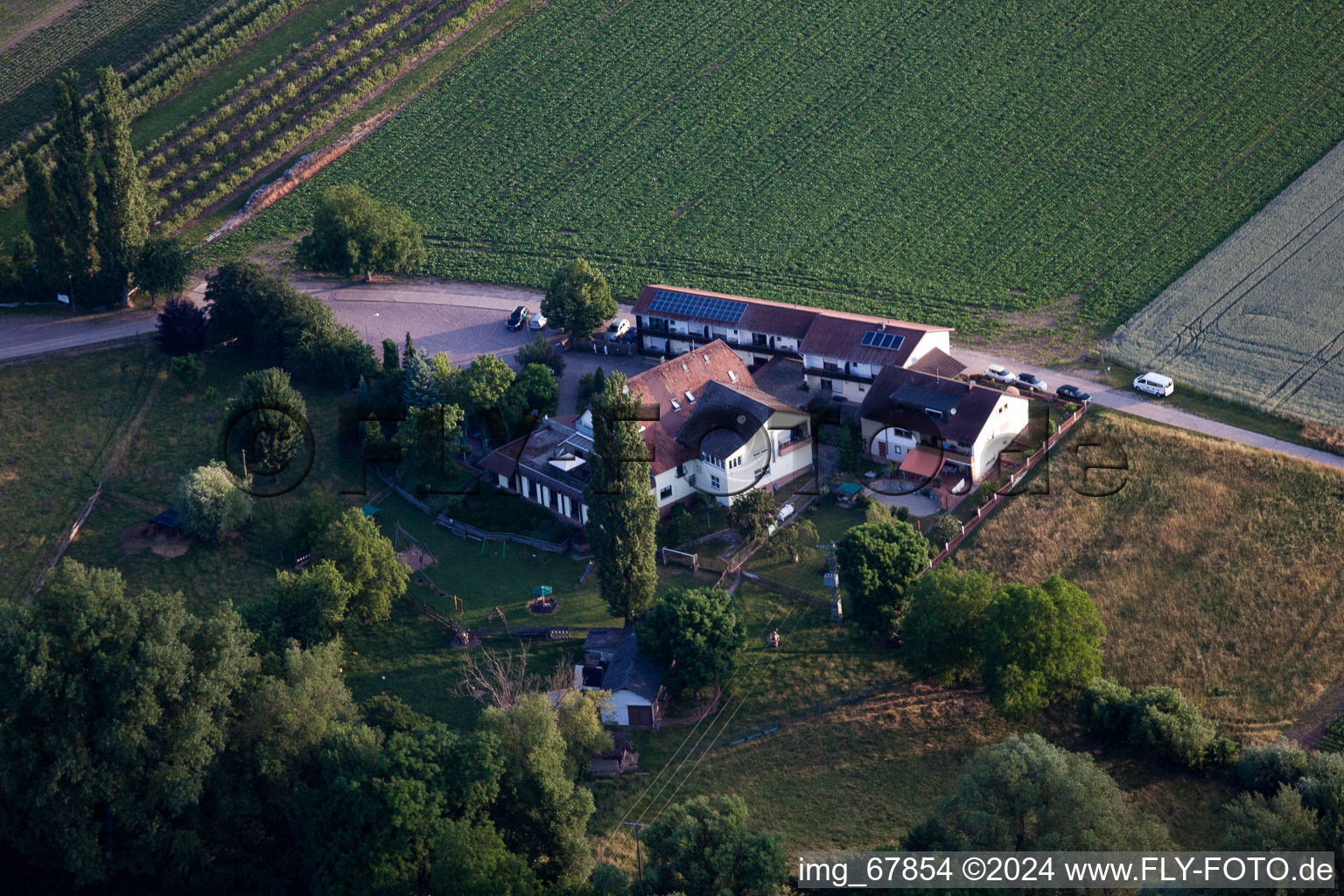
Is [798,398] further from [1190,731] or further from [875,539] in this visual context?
[1190,731]

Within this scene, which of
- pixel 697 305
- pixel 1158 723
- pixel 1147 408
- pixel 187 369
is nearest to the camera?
pixel 1158 723

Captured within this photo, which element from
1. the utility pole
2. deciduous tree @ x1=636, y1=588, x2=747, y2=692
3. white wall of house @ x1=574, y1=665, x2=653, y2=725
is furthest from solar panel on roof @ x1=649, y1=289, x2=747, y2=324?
the utility pole

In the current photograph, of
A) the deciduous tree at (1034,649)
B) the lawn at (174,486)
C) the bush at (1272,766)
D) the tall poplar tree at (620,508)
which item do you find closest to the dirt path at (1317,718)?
the bush at (1272,766)

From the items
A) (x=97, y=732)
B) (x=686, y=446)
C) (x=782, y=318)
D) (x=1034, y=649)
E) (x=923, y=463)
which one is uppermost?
(x=782, y=318)

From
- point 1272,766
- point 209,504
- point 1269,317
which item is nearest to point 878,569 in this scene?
point 1272,766

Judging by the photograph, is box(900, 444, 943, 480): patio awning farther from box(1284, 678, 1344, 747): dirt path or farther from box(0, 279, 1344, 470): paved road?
box(1284, 678, 1344, 747): dirt path

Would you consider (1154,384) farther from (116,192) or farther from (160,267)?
(116,192)

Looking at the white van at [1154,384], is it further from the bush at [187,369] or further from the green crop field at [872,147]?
the bush at [187,369]
